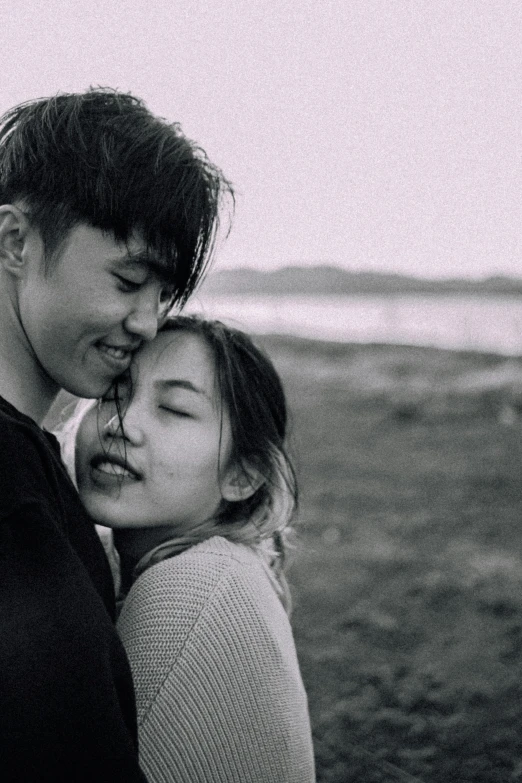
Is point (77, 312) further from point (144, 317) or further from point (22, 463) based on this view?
point (22, 463)

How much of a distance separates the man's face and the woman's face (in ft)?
0.60

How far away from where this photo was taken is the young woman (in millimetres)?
1775

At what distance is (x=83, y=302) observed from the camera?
1.91m

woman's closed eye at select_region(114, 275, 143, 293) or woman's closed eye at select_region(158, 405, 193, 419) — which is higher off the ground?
woman's closed eye at select_region(114, 275, 143, 293)

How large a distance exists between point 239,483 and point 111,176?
889 mm

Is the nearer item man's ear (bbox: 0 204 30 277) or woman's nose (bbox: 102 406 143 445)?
man's ear (bbox: 0 204 30 277)

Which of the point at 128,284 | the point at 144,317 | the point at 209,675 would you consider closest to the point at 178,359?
the point at 144,317

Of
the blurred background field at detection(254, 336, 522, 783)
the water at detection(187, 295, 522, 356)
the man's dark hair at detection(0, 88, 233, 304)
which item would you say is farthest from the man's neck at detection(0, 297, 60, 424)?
the water at detection(187, 295, 522, 356)

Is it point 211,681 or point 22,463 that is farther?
point 211,681

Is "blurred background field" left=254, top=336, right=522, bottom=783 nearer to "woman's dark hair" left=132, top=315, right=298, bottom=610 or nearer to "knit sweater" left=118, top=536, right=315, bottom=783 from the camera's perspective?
"woman's dark hair" left=132, top=315, right=298, bottom=610

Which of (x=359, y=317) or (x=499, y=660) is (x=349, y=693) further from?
(x=359, y=317)

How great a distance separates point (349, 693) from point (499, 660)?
2.62 feet

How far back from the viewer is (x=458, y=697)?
3.90 metres

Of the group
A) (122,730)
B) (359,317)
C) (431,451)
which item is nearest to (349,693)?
(122,730)
